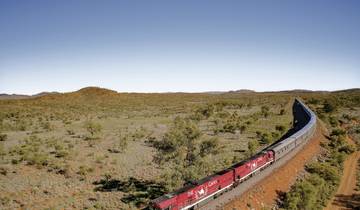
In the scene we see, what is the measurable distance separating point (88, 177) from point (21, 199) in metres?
6.53

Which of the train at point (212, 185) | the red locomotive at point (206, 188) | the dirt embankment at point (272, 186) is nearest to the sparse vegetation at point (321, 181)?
the dirt embankment at point (272, 186)

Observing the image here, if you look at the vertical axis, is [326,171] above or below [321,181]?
above

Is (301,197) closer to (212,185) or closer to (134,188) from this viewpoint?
(212,185)

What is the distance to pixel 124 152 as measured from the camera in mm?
37906

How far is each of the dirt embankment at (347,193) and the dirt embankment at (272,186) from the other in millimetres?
3718

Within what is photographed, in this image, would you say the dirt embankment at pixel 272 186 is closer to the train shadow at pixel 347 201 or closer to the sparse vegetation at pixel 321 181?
the sparse vegetation at pixel 321 181

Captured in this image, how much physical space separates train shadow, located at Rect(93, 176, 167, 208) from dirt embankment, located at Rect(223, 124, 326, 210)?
6.62 metres

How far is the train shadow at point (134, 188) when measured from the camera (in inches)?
907

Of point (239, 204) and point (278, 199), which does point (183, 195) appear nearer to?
point (239, 204)

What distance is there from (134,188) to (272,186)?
11.9 meters

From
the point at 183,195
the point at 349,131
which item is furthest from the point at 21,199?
the point at 349,131

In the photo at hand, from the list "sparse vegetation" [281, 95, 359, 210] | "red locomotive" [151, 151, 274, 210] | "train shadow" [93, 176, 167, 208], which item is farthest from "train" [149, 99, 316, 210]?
"train shadow" [93, 176, 167, 208]

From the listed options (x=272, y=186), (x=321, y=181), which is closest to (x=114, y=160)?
(x=272, y=186)

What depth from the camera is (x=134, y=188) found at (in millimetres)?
25562
